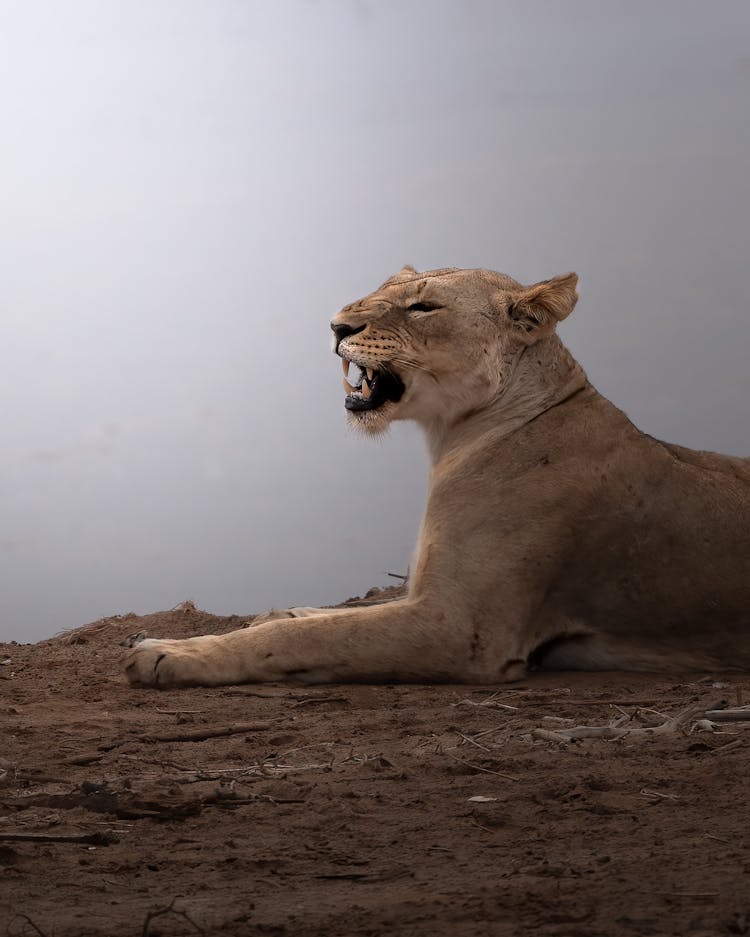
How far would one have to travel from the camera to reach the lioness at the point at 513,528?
6.77m

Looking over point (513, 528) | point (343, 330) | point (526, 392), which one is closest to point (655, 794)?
point (513, 528)

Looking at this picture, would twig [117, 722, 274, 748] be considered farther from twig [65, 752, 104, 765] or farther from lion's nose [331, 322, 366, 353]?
lion's nose [331, 322, 366, 353]

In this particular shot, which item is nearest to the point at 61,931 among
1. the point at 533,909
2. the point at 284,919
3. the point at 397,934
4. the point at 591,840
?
the point at 284,919

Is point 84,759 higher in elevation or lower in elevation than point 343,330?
lower

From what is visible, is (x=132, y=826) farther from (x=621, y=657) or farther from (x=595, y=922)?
(x=621, y=657)

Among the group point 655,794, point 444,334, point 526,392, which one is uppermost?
point 444,334

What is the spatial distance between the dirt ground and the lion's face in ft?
6.19

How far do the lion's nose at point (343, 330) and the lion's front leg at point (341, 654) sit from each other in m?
1.59

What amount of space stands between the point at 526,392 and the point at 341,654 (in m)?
1.81

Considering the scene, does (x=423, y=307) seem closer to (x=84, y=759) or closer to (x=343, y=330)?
(x=343, y=330)

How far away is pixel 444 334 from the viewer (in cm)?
732

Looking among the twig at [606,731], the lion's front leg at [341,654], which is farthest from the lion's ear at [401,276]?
the twig at [606,731]

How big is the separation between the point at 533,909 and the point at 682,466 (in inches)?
179

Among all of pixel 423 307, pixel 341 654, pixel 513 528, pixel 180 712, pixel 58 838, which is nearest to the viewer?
pixel 58 838
